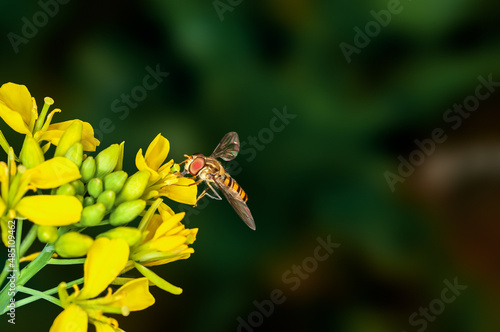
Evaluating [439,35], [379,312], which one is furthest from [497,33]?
[379,312]

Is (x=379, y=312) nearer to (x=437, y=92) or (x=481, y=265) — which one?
(x=481, y=265)

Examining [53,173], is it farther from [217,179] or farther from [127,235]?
[217,179]

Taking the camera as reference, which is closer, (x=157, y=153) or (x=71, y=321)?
(x=71, y=321)
